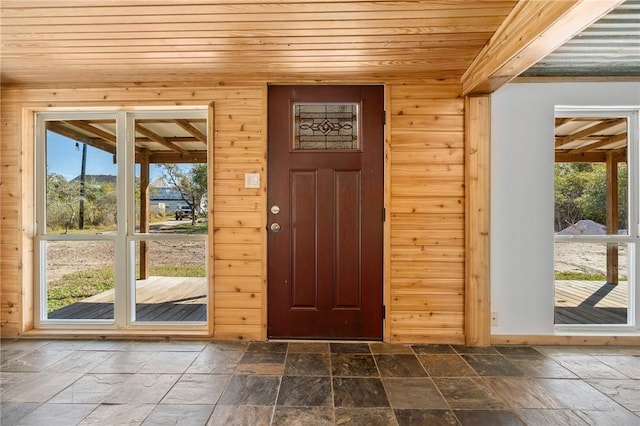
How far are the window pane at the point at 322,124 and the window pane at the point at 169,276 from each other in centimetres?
129

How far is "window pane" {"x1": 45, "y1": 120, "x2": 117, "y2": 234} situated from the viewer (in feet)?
9.12

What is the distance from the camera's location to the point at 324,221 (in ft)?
8.62

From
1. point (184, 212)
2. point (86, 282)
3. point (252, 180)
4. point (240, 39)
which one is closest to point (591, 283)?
point (252, 180)

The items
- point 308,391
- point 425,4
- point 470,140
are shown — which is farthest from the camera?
point 470,140

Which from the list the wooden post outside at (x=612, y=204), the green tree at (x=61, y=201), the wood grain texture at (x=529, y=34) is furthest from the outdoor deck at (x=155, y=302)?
the wooden post outside at (x=612, y=204)

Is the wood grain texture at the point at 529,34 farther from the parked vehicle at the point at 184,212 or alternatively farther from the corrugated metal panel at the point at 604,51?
the parked vehicle at the point at 184,212

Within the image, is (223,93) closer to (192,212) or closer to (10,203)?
(192,212)

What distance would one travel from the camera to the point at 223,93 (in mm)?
2617

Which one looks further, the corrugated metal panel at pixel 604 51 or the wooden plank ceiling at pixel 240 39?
the corrugated metal panel at pixel 604 51

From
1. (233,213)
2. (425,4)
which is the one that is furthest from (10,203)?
(425,4)

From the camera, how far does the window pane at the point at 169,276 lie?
109 inches

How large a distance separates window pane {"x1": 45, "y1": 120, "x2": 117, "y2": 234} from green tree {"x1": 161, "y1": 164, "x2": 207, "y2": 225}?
1.66 ft

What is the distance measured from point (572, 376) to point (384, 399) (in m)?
1.34

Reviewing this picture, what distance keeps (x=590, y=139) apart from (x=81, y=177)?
4.53 metres
